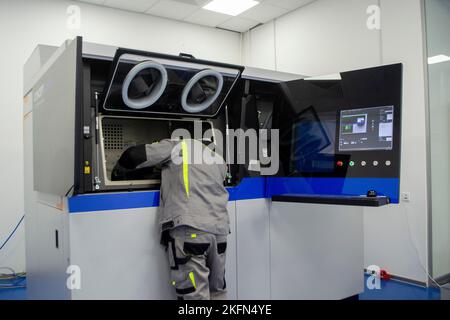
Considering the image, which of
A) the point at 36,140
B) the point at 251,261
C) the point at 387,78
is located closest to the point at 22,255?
the point at 36,140

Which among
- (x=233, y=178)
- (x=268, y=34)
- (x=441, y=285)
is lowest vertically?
(x=441, y=285)

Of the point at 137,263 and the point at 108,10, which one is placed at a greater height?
the point at 108,10

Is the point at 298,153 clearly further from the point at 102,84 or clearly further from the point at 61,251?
the point at 61,251

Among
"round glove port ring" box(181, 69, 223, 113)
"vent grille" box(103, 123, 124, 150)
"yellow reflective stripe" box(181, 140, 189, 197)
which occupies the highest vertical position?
"round glove port ring" box(181, 69, 223, 113)

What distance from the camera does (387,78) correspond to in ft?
6.54

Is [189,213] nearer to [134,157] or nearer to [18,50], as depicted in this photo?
[134,157]

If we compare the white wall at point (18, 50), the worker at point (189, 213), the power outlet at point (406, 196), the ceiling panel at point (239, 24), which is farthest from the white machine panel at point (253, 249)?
the ceiling panel at point (239, 24)

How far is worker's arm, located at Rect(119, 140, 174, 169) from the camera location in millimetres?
1931

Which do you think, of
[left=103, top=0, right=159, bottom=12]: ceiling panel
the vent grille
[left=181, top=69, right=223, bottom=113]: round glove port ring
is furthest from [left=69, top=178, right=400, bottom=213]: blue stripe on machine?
[left=103, top=0, right=159, bottom=12]: ceiling panel

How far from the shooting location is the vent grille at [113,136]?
2.23 metres

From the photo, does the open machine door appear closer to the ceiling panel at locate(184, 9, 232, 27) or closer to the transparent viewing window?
the transparent viewing window

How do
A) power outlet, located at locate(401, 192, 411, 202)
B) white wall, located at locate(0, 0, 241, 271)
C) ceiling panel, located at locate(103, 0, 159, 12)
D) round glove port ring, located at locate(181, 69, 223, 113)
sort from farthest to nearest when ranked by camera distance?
ceiling panel, located at locate(103, 0, 159, 12) → white wall, located at locate(0, 0, 241, 271) → power outlet, located at locate(401, 192, 411, 202) → round glove port ring, located at locate(181, 69, 223, 113)

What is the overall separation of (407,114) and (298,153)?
178cm

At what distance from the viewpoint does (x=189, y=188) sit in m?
1.99
